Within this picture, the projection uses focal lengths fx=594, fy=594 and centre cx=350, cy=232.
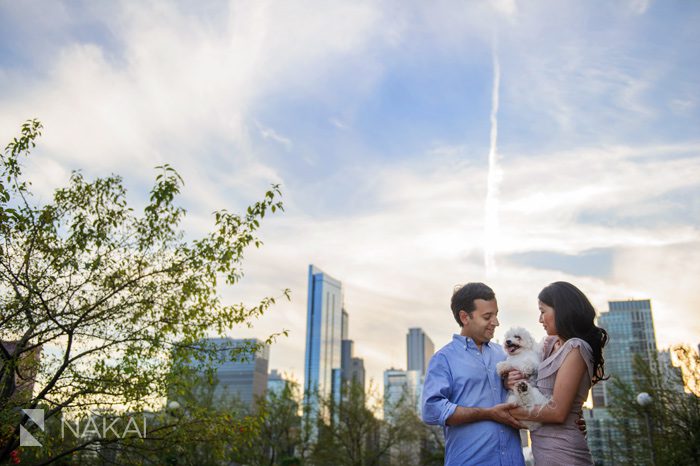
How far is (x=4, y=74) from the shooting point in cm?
1002

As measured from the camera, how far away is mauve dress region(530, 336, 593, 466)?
362cm

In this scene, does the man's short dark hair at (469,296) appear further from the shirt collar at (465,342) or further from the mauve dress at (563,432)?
the mauve dress at (563,432)

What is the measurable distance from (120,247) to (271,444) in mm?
27349

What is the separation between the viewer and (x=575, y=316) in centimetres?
382

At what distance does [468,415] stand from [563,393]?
23.9 inches

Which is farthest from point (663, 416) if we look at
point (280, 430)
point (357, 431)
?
point (280, 430)

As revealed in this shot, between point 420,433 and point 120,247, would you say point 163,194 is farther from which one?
point 420,433

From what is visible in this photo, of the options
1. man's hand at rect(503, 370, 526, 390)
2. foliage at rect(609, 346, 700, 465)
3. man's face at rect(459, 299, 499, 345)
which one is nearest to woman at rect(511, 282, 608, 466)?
man's hand at rect(503, 370, 526, 390)

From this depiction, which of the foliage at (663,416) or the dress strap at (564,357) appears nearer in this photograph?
the dress strap at (564,357)

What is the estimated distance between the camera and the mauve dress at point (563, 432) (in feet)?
11.9
